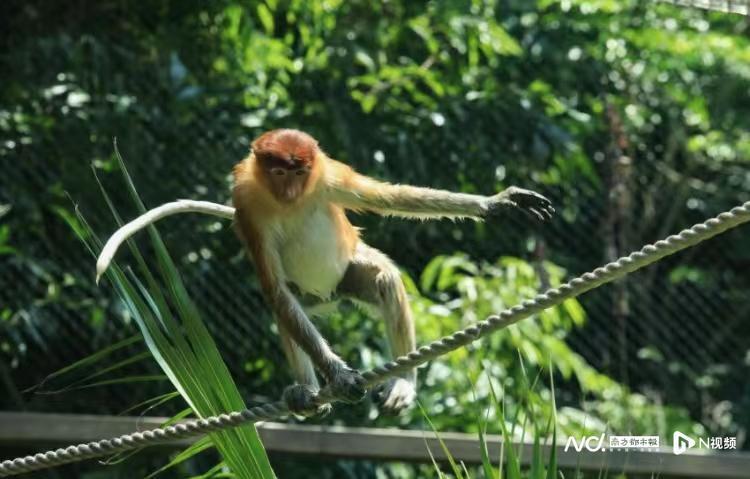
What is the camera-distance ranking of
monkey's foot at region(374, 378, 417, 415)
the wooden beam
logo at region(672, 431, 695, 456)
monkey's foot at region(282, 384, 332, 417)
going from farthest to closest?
logo at region(672, 431, 695, 456), the wooden beam, monkey's foot at region(374, 378, 417, 415), monkey's foot at region(282, 384, 332, 417)

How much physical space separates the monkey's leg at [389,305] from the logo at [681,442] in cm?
189

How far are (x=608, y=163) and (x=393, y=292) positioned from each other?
277cm

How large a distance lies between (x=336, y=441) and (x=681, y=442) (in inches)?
78.0

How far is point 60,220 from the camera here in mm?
6262

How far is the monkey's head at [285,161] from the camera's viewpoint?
4145 millimetres

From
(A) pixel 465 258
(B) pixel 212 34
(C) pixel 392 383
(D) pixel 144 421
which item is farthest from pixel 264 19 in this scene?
(C) pixel 392 383

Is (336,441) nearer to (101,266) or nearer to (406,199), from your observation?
(406,199)

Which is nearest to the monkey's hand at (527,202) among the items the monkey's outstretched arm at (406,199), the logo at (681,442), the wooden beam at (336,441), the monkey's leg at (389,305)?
the monkey's outstretched arm at (406,199)

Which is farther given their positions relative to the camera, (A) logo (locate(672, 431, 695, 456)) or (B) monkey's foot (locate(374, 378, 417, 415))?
(A) logo (locate(672, 431, 695, 456))

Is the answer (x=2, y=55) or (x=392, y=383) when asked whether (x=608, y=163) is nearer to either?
(x=392, y=383)

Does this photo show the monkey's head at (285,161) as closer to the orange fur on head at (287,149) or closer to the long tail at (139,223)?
the orange fur on head at (287,149)

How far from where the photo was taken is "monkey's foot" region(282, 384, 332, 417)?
153 inches

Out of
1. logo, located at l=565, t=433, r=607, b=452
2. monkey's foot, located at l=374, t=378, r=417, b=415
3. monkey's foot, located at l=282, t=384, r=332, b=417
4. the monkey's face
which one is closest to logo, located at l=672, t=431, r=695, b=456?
logo, located at l=565, t=433, r=607, b=452

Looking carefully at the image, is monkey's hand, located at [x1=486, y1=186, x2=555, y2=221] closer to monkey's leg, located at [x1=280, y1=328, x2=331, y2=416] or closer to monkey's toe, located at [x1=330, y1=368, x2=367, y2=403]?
monkey's toe, located at [x1=330, y1=368, x2=367, y2=403]
